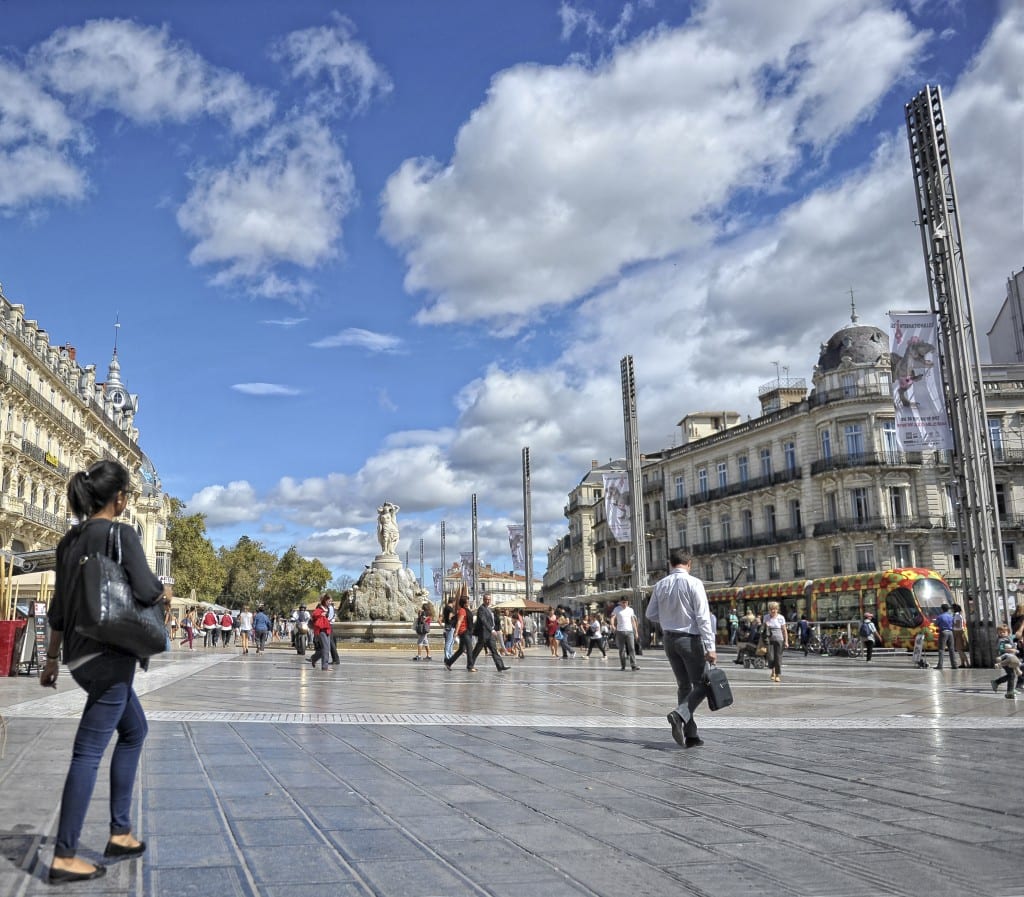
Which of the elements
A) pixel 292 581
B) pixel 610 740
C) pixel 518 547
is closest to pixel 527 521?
pixel 518 547

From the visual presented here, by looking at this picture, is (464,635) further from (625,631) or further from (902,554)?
(902,554)

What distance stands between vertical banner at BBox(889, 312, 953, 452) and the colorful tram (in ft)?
37.7

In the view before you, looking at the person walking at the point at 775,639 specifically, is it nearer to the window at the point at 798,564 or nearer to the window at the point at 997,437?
the window at the point at 798,564

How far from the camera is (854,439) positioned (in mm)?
47531

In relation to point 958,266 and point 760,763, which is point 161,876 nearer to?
point 760,763

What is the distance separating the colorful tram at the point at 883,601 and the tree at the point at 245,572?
183ft

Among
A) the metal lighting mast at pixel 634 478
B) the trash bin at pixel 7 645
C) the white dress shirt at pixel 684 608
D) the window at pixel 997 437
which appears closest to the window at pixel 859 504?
the window at pixel 997 437

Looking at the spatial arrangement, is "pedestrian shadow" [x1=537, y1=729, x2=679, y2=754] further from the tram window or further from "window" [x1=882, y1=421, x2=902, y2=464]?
"window" [x1=882, y1=421, x2=902, y2=464]

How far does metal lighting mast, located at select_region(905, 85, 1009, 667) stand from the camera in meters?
18.3

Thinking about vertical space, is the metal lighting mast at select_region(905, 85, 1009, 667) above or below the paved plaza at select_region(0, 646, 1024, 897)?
above

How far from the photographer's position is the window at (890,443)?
4634cm

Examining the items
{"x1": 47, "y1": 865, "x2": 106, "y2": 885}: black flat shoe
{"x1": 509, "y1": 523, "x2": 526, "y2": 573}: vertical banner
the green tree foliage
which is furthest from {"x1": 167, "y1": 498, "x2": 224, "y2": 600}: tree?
{"x1": 47, "y1": 865, "x2": 106, "y2": 885}: black flat shoe

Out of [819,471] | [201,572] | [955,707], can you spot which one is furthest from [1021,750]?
[201,572]

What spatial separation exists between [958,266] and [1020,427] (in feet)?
102
